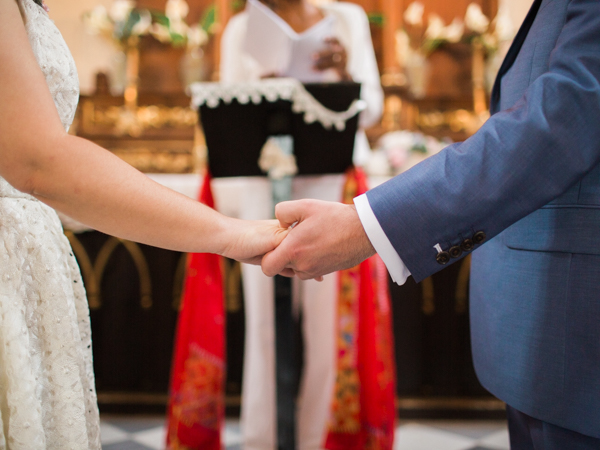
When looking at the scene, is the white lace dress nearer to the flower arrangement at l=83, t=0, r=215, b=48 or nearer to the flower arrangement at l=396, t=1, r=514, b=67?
the flower arrangement at l=83, t=0, r=215, b=48

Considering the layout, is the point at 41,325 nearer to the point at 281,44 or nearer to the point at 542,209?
the point at 542,209

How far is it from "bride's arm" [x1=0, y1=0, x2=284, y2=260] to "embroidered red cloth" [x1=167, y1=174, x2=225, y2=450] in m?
0.76

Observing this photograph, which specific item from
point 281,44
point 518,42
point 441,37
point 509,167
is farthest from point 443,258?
point 441,37

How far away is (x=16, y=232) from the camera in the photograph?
2.13 feet

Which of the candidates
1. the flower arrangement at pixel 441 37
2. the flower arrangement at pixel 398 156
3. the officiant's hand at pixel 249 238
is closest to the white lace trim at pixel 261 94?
the officiant's hand at pixel 249 238

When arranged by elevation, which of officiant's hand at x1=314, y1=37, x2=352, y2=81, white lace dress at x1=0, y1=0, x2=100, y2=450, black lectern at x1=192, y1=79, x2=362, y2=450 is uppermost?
officiant's hand at x1=314, y1=37, x2=352, y2=81

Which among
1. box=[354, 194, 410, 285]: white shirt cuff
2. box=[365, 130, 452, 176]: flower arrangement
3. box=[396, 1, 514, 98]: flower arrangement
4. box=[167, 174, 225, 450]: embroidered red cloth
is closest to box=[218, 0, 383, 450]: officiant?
box=[167, 174, 225, 450]: embroidered red cloth

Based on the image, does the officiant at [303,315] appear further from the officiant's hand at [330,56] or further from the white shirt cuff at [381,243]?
the white shirt cuff at [381,243]

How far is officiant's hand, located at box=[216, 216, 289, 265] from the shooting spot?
32.3 inches

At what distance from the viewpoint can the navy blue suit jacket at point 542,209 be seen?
619 mm

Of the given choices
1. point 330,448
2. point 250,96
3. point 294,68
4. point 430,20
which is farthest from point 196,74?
point 330,448

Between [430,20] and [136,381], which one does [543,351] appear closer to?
[136,381]

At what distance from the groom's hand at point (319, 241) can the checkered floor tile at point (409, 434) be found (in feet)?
4.02

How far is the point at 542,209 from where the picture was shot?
0.71 metres
